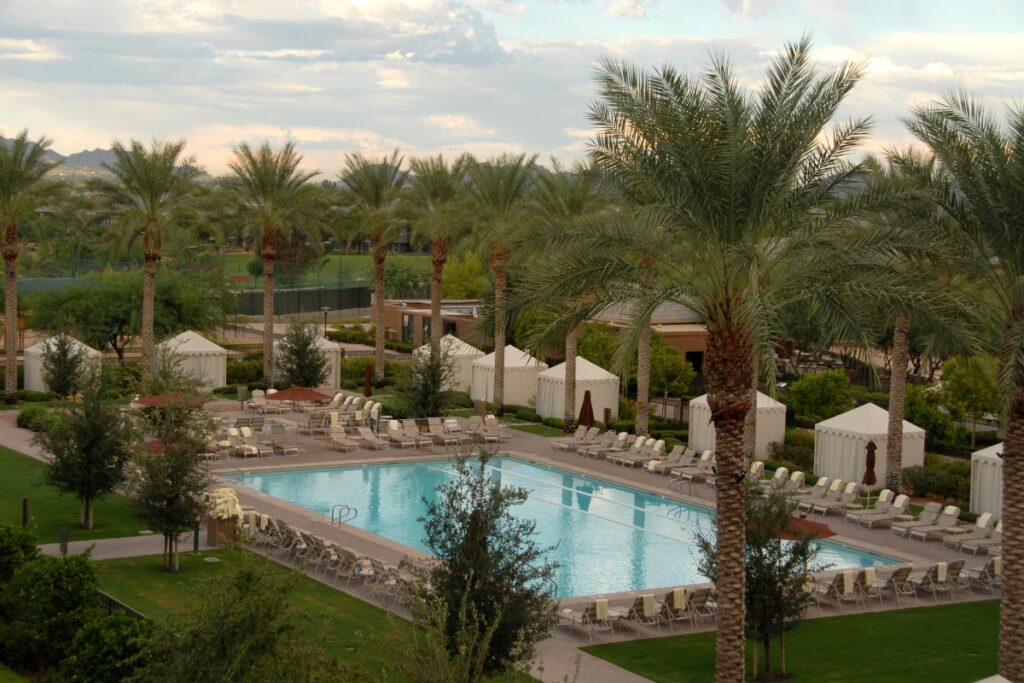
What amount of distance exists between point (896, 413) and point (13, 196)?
26191 millimetres

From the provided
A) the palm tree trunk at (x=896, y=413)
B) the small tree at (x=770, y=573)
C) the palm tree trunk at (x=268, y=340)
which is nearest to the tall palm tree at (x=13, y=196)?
the palm tree trunk at (x=268, y=340)

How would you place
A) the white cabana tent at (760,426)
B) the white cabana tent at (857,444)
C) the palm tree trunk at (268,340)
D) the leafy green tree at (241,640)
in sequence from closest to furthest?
the leafy green tree at (241,640) < the white cabana tent at (857,444) < the white cabana tent at (760,426) < the palm tree trunk at (268,340)

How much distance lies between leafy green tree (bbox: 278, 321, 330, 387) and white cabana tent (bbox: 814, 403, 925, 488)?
16.6 metres

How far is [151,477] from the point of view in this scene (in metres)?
21.0

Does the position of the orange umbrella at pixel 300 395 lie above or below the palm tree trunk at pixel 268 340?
below

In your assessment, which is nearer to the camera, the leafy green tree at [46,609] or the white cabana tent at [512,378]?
the leafy green tree at [46,609]

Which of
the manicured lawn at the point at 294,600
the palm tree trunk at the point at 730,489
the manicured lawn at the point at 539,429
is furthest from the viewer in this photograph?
the manicured lawn at the point at 539,429

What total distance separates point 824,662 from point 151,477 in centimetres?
1092

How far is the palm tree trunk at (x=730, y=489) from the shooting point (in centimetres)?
1522

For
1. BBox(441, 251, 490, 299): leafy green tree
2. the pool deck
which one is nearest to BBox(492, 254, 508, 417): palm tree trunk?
the pool deck

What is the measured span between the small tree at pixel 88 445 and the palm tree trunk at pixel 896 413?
54.7 feet

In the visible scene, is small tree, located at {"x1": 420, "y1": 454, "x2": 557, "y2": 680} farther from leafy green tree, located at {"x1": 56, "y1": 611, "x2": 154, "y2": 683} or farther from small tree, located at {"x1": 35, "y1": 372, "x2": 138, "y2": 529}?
small tree, located at {"x1": 35, "y1": 372, "x2": 138, "y2": 529}

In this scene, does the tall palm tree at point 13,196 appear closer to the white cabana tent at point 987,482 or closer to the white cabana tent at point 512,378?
the white cabana tent at point 512,378

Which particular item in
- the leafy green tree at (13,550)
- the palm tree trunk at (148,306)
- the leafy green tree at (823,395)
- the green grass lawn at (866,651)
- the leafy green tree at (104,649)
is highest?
the palm tree trunk at (148,306)
